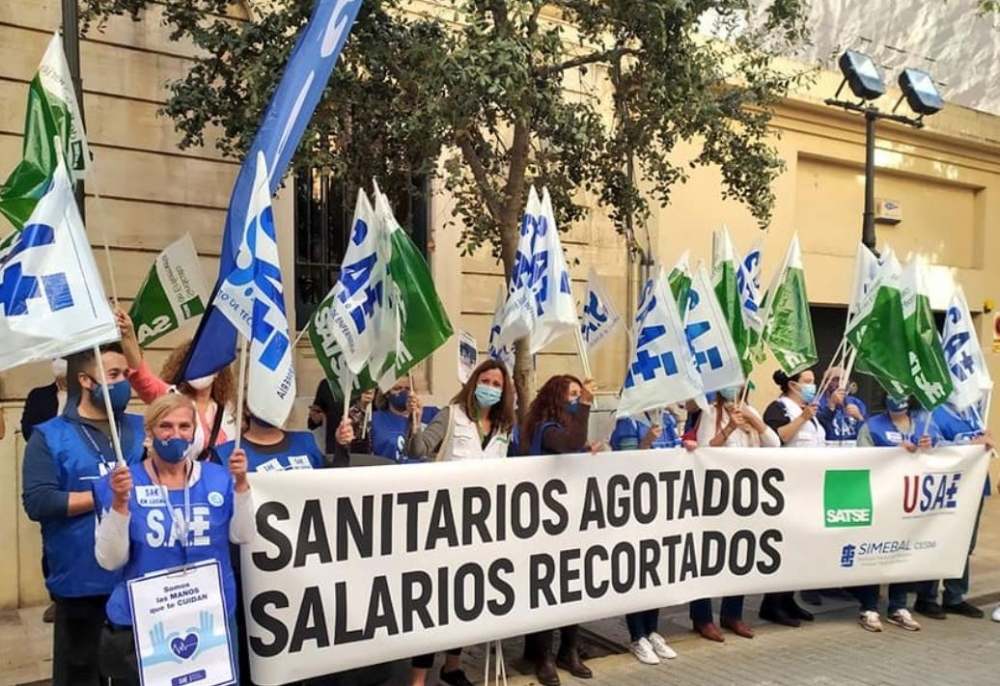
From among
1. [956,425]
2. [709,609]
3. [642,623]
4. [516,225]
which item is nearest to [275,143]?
[516,225]

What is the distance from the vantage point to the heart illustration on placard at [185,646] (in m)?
3.46

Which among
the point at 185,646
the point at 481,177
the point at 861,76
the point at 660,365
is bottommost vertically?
Result: the point at 185,646

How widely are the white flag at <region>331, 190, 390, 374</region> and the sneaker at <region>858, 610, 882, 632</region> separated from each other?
4.11 meters

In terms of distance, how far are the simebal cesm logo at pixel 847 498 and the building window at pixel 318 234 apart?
4.48 m

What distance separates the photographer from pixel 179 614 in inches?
137

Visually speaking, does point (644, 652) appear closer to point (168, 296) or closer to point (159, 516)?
point (159, 516)

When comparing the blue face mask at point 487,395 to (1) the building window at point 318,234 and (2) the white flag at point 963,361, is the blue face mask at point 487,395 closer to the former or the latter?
(2) the white flag at point 963,361

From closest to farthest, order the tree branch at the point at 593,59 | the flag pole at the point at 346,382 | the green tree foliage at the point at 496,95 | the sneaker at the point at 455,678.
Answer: the flag pole at the point at 346,382
the sneaker at the point at 455,678
the green tree foliage at the point at 496,95
the tree branch at the point at 593,59

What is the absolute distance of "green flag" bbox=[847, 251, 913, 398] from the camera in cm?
614

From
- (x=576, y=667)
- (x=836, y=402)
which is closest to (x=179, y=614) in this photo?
(x=576, y=667)

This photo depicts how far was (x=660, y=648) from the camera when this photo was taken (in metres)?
5.75


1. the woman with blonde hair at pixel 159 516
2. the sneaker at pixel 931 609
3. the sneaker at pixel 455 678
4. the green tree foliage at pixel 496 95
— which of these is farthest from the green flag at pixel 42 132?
the sneaker at pixel 931 609

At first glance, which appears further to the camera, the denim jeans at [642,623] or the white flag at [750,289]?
the white flag at [750,289]

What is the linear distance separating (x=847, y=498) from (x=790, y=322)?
1257mm
